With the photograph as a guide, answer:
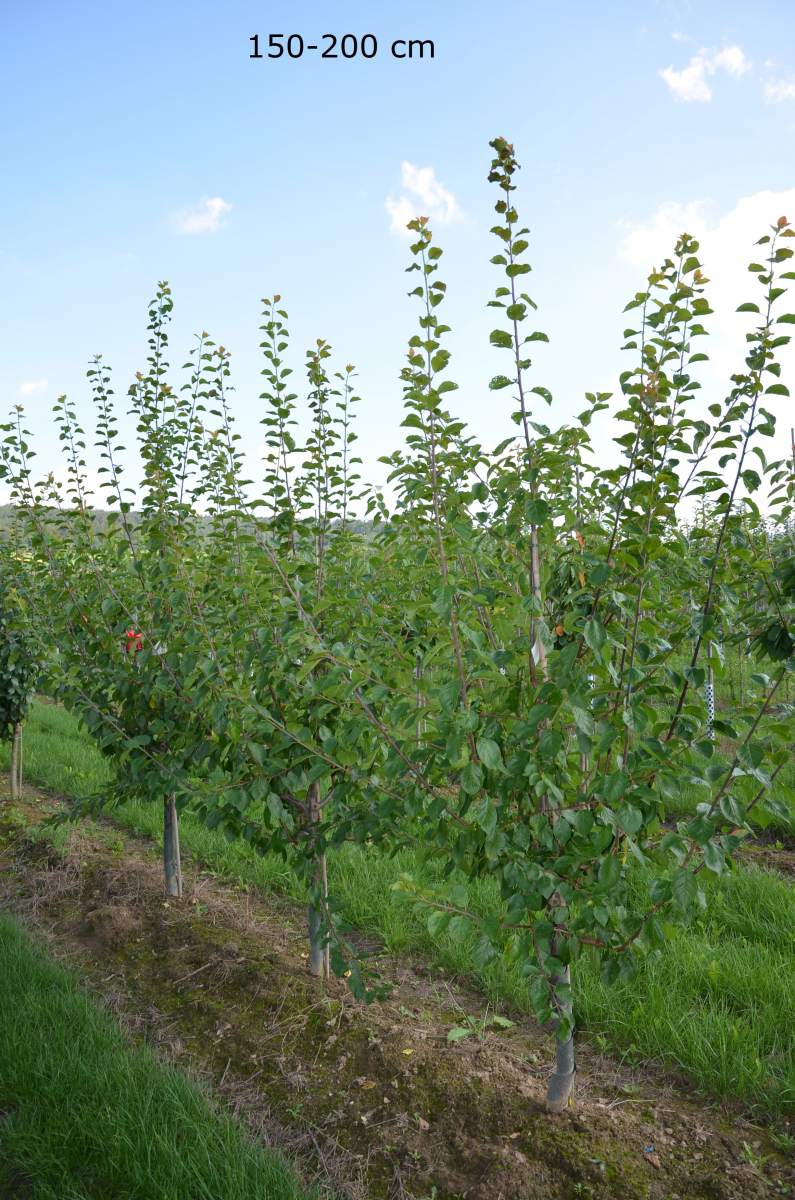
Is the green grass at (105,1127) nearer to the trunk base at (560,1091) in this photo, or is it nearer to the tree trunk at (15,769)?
the trunk base at (560,1091)

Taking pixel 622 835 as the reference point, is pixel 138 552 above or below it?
above

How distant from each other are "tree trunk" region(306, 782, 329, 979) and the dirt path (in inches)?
4.6

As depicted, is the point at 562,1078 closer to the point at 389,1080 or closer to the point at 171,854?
the point at 389,1080

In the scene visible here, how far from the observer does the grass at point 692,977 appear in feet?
9.68

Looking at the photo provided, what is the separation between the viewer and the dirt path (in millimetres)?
2492

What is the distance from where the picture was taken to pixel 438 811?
2.26m

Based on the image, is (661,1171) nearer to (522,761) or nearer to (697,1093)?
(697,1093)

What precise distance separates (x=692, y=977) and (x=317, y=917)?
69.2 inches

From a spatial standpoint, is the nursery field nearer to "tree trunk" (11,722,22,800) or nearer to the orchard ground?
the orchard ground

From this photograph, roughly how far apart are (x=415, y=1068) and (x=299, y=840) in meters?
0.99

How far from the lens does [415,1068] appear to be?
9.85 ft

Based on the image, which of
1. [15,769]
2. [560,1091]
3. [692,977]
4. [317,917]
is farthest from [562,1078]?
[15,769]

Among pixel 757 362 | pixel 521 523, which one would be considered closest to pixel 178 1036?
pixel 521 523

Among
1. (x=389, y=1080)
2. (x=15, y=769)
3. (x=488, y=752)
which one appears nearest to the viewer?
(x=488, y=752)
